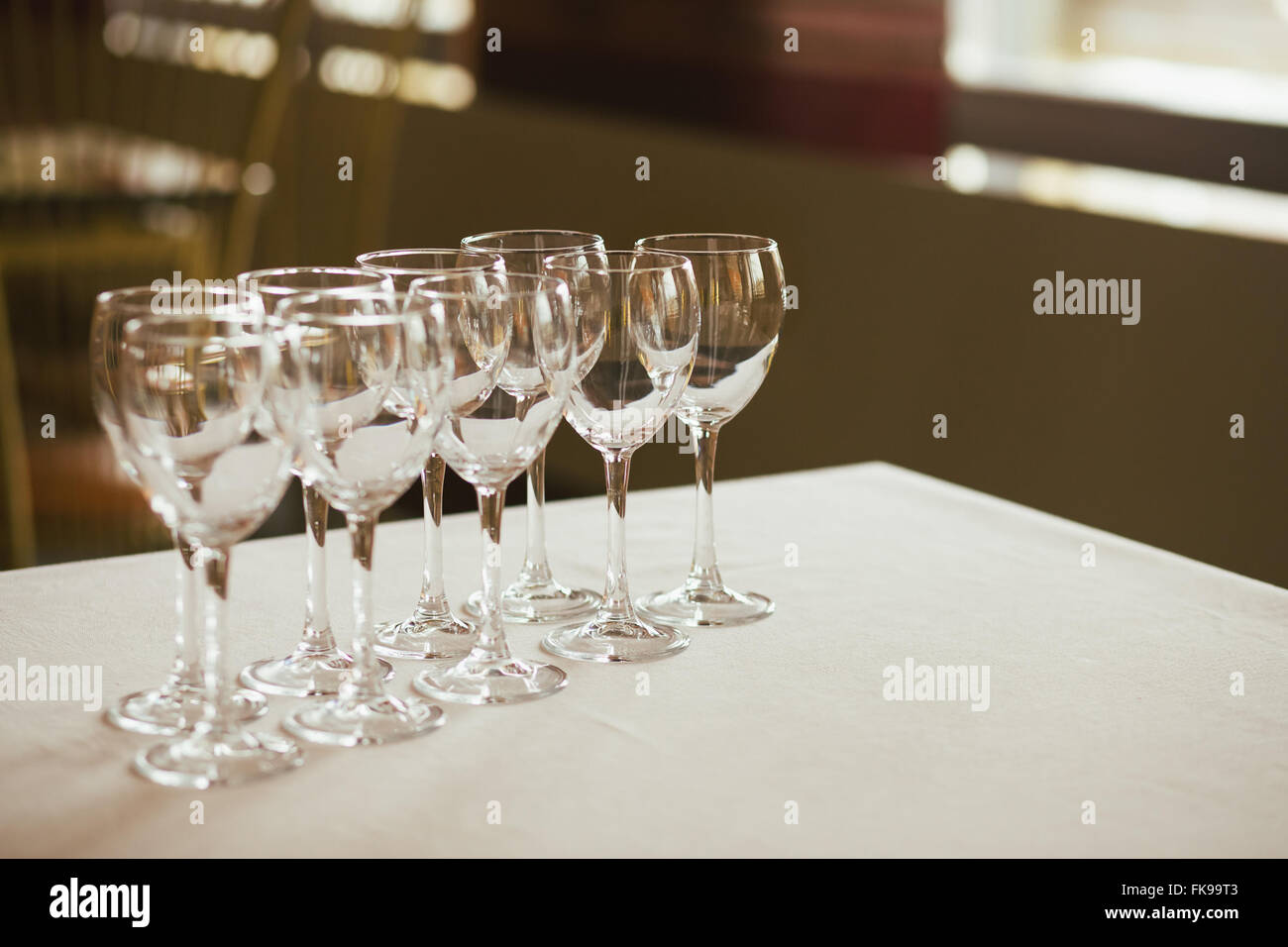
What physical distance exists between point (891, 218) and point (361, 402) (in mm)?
1873

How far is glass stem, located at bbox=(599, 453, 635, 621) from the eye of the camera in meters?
0.91

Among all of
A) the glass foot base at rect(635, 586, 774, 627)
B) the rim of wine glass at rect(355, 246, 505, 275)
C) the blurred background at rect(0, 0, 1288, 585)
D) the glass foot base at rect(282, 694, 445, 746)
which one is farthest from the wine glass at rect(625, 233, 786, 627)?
the blurred background at rect(0, 0, 1288, 585)

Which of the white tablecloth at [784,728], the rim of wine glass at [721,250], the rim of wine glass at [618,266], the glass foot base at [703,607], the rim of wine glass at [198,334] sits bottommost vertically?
the white tablecloth at [784,728]

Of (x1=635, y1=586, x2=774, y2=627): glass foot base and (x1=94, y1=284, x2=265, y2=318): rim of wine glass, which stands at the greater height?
(x1=94, y1=284, x2=265, y2=318): rim of wine glass

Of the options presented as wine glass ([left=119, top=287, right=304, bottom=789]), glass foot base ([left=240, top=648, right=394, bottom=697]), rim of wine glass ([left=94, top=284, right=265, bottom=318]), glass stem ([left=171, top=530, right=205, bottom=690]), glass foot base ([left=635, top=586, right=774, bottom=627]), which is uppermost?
rim of wine glass ([left=94, top=284, right=265, bottom=318])

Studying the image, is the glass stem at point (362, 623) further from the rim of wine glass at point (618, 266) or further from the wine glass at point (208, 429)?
the rim of wine glass at point (618, 266)

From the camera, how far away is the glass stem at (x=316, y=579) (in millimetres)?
805

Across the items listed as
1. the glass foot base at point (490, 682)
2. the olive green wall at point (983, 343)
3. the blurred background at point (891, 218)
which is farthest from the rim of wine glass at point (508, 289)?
the olive green wall at point (983, 343)

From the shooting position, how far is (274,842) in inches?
25.5

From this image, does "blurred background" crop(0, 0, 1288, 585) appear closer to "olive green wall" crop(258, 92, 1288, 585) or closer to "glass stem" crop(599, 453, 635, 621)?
"olive green wall" crop(258, 92, 1288, 585)

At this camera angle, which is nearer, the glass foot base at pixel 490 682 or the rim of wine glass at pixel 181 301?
the rim of wine glass at pixel 181 301

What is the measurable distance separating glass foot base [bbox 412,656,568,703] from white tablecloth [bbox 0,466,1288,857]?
0.01 m
